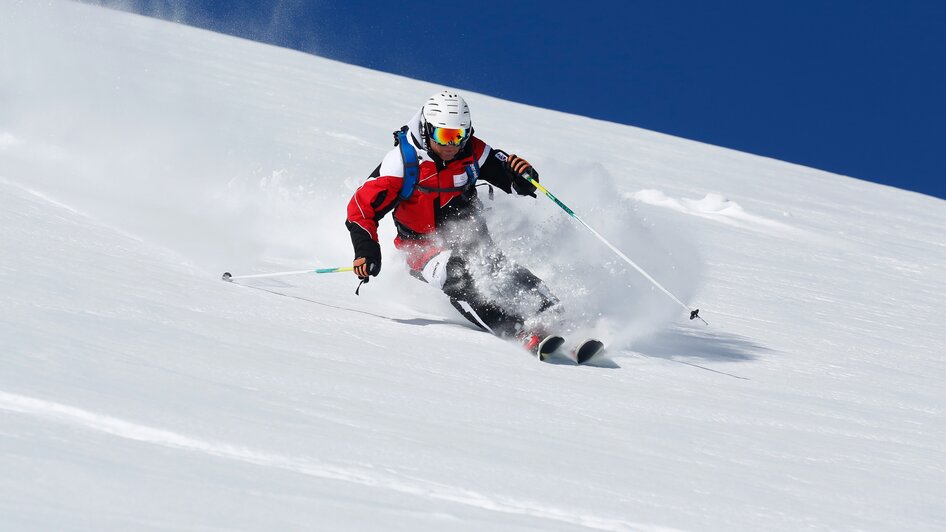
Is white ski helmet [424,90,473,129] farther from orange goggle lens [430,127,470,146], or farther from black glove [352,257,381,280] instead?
black glove [352,257,381,280]

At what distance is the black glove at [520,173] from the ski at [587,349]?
1478 mm

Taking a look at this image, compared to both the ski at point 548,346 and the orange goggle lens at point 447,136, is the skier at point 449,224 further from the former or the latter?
the ski at point 548,346

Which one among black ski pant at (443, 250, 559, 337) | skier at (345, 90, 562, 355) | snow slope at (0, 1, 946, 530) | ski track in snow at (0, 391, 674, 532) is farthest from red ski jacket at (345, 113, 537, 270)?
ski track in snow at (0, 391, 674, 532)

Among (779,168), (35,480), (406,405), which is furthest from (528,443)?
(779,168)

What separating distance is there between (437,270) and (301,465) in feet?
10.5

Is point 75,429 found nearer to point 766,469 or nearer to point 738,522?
point 738,522

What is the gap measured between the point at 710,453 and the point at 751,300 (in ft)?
15.5

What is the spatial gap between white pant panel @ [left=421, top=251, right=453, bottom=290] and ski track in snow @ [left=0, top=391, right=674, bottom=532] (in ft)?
10.2

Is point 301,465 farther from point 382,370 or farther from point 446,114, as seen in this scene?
point 446,114

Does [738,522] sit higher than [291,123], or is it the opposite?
[291,123]

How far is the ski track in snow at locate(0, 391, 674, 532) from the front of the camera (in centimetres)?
298

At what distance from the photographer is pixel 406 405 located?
12.9 ft

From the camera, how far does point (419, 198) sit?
6340 mm

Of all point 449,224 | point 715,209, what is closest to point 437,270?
point 449,224
